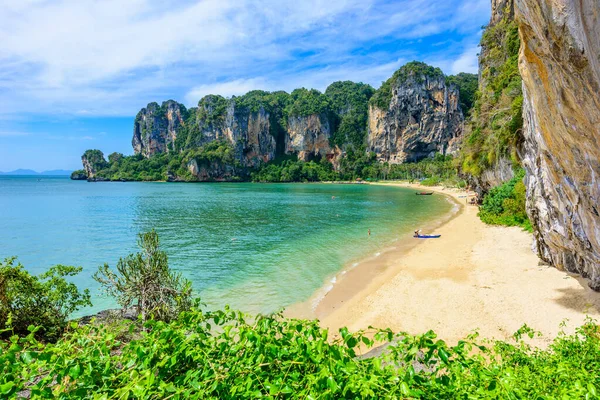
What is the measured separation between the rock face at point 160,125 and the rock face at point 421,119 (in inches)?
4819

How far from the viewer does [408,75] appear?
402ft

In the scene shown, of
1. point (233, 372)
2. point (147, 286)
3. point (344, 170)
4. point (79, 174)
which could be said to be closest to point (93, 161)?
point (79, 174)

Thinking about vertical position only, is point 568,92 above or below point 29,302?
above

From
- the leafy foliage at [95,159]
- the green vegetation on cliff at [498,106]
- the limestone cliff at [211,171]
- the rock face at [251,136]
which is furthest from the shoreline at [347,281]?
the leafy foliage at [95,159]

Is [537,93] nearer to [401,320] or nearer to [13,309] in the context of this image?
[401,320]

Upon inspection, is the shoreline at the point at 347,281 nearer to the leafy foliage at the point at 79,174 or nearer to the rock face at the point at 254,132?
the rock face at the point at 254,132

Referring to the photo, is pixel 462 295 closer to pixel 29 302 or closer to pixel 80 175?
pixel 29 302

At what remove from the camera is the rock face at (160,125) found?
185 m

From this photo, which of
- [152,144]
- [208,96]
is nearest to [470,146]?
[208,96]

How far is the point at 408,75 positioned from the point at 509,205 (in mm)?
112515

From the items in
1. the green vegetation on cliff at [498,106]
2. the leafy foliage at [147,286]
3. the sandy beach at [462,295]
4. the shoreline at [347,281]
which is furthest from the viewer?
the green vegetation on cliff at [498,106]

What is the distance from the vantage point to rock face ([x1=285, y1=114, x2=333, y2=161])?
152 meters

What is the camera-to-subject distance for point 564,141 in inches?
228

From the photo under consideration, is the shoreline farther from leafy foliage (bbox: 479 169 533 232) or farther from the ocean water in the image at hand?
leafy foliage (bbox: 479 169 533 232)
